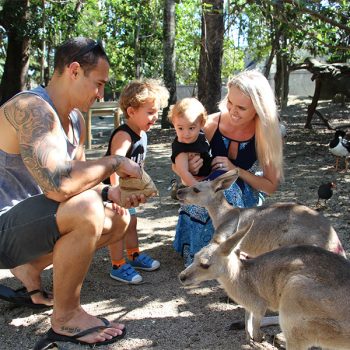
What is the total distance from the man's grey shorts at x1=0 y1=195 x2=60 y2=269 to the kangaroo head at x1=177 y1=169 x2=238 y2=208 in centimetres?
92

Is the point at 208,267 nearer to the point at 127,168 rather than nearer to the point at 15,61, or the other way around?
Answer: the point at 127,168

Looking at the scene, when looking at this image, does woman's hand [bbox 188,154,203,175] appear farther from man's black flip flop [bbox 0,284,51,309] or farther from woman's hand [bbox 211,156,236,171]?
man's black flip flop [bbox 0,284,51,309]

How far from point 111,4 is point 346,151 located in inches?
484

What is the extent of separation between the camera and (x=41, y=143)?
7.23ft

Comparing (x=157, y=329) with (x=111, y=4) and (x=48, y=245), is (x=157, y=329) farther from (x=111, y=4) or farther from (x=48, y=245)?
(x=111, y=4)

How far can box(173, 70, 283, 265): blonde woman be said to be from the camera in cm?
293

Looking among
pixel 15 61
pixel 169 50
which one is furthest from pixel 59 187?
pixel 169 50

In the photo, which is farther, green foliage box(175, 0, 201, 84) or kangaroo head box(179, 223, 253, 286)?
green foliage box(175, 0, 201, 84)

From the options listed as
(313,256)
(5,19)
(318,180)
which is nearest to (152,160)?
(318,180)

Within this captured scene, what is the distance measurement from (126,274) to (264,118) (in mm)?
1233

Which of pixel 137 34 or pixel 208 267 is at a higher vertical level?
pixel 137 34

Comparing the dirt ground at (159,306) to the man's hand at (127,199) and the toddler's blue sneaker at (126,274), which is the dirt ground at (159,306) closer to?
the toddler's blue sneaker at (126,274)

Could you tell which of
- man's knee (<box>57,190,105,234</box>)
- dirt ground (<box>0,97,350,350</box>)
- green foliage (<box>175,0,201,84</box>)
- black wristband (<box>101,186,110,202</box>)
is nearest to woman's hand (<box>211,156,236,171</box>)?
dirt ground (<box>0,97,350,350</box>)

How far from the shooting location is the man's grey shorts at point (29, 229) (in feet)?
7.41
